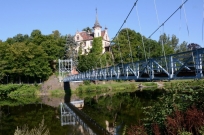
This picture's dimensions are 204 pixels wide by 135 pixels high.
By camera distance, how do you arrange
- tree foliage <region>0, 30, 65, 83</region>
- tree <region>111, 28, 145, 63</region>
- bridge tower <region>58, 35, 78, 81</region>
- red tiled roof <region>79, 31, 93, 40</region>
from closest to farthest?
tree foliage <region>0, 30, 65, 83</region> → tree <region>111, 28, 145, 63</region> → bridge tower <region>58, 35, 78, 81</region> → red tiled roof <region>79, 31, 93, 40</region>

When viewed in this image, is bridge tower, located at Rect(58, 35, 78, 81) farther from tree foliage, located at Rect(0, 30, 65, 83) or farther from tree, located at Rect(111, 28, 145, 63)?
tree, located at Rect(111, 28, 145, 63)

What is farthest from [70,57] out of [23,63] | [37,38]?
[23,63]

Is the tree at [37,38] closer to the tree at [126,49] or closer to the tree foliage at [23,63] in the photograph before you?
the tree foliage at [23,63]

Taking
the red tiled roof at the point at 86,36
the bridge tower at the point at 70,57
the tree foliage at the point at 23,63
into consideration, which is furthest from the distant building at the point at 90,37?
the tree foliage at the point at 23,63

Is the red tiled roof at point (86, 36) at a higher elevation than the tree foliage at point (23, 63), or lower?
higher

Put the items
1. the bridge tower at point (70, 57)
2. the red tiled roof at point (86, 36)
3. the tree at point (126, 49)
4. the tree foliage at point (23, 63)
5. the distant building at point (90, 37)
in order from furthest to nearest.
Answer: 1. the red tiled roof at point (86, 36)
2. the distant building at point (90, 37)
3. the bridge tower at point (70, 57)
4. the tree at point (126, 49)
5. the tree foliage at point (23, 63)

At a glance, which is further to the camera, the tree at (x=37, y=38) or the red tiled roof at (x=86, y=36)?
the red tiled roof at (x=86, y=36)

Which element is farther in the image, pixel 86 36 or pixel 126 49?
pixel 86 36

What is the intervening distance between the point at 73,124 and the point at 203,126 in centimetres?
946

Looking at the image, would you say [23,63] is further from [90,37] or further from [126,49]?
[90,37]

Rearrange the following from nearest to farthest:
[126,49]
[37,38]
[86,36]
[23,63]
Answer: [23,63], [126,49], [37,38], [86,36]

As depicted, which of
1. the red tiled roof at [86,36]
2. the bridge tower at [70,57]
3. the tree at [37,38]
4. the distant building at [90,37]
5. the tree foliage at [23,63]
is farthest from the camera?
the red tiled roof at [86,36]

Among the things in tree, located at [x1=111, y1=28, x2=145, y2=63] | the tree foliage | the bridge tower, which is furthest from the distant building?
the tree foliage

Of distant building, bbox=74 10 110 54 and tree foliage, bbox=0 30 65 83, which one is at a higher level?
distant building, bbox=74 10 110 54
